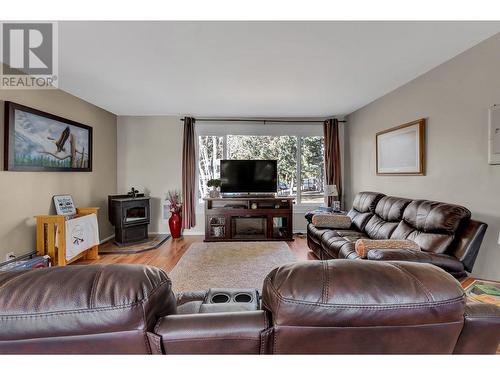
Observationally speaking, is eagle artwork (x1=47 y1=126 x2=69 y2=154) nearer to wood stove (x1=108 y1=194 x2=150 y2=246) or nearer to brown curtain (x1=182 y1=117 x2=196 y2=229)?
wood stove (x1=108 y1=194 x2=150 y2=246)

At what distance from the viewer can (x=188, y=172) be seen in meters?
5.11

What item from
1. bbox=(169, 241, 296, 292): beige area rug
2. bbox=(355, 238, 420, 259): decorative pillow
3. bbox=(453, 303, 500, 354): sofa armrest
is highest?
bbox=(453, 303, 500, 354): sofa armrest

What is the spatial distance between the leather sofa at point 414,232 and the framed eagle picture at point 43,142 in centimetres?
372

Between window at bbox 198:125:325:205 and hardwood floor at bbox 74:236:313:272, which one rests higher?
window at bbox 198:125:325:205

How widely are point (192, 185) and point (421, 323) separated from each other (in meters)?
4.78

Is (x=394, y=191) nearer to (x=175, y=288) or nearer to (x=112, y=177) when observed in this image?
(x=175, y=288)

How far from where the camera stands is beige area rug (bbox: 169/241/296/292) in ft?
9.72

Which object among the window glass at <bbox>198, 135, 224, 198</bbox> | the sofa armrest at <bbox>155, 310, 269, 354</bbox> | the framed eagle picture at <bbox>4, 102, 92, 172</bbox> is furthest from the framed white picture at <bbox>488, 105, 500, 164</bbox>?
the framed eagle picture at <bbox>4, 102, 92, 172</bbox>

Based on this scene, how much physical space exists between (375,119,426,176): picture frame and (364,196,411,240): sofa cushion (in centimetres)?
48

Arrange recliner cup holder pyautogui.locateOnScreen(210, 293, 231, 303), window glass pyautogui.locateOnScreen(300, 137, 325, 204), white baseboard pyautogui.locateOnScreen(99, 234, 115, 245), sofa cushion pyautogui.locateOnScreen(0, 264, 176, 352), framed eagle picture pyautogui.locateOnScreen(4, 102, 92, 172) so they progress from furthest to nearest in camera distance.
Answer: window glass pyautogui.locateOnScreen(300, 137, 325, 204) → white baseboard pyautogui.locateOnScreen(99, 234, 115, 245) → framed eagle picture pyautogui.locateOnScreen(4, 102, 92, 172) → recliner cup holder pyautogui.locateOnScreen(210, 293, 231, 303) → sofa cushion pyautogui.locateOnScreen(0, 264, 176, 352)

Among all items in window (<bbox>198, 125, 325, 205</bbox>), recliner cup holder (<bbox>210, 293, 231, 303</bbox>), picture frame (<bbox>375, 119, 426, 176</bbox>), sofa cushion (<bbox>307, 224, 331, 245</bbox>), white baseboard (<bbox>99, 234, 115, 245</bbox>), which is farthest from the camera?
window (<bbox>198, 125, 325, 205</bbox>)

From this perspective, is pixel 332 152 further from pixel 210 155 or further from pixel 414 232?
pixel 414 232

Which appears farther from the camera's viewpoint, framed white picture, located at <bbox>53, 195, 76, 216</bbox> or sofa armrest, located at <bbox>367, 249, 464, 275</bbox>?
framed white picture, located at <bbox>53, 195, 76, 216</bbox>

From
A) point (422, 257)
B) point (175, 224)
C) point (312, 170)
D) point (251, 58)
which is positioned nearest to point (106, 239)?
point (175, 224)
